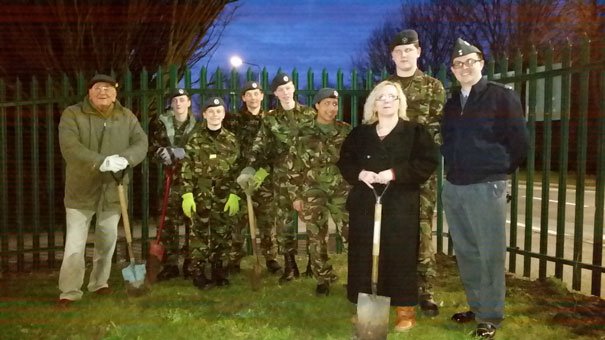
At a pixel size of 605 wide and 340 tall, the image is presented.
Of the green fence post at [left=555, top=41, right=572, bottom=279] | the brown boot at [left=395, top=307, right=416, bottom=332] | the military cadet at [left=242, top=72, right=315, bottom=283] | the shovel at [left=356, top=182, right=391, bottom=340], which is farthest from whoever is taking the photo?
the military cadet at [left=242, top=72, right=315, bottom=283]

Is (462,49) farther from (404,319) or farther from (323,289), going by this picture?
(323,289)

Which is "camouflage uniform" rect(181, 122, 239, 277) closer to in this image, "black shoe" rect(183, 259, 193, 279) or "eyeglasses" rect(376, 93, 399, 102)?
"black shoe" rect(183, 259, 193, 279)

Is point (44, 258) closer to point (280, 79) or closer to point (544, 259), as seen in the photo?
point (280, 79)

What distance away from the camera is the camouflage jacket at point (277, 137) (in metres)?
5.67

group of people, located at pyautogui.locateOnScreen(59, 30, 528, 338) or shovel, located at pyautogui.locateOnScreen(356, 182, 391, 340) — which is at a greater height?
group of people, located at pyautogui.locateOnScreen(59, 30, 528, 338)

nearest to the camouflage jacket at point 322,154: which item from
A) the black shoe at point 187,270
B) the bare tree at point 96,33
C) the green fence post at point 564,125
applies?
the black shoe at point 187,270

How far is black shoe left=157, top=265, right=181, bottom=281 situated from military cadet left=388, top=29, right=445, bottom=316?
2680mm

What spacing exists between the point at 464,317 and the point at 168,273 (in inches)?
121

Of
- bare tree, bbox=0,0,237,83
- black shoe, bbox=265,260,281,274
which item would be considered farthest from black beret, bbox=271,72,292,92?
bare tree, bbox=0,0,237,83

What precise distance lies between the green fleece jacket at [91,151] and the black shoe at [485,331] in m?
3.12

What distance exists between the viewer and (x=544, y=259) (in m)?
5.54

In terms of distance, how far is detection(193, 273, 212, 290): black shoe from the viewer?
5.64m

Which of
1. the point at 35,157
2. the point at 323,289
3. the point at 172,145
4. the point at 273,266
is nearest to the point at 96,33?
the point at 35,157

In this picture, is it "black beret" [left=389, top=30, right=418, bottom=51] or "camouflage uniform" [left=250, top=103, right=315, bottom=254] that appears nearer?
"black beret" [left=389, top=30, right=418, bottom=51]
